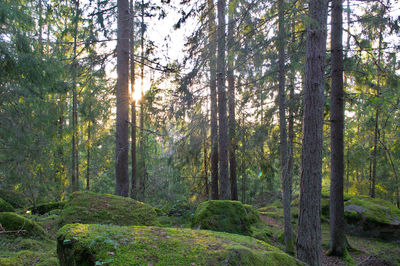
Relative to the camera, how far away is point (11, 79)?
7.71 m

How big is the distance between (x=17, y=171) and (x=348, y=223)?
43.1 ft

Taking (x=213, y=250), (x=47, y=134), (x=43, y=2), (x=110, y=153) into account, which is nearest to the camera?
(x=213, y=250)

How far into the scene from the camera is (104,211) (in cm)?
571

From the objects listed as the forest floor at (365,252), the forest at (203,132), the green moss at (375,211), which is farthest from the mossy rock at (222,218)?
the green moss at (375,211)

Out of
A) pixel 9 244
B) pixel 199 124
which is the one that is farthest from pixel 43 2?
pixel 9 244

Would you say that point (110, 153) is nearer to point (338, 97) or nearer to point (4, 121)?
point (4, 121)

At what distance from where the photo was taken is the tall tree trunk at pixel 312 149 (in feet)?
16.7

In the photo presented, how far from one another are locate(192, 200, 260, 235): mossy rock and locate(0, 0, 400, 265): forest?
1.5 inches

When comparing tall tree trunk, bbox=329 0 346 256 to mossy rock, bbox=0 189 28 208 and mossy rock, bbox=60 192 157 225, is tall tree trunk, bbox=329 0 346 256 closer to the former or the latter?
mossy rock, bbox=60 192 157 225

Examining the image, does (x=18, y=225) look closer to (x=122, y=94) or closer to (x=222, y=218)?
(x=122, y=94)

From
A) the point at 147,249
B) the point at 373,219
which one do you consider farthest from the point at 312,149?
the point at 373,219

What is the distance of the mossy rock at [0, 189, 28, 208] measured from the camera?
420 inches

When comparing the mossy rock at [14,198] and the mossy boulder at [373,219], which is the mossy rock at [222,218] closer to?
the mossy boulder at [373,219]

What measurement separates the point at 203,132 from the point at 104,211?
242 inches
